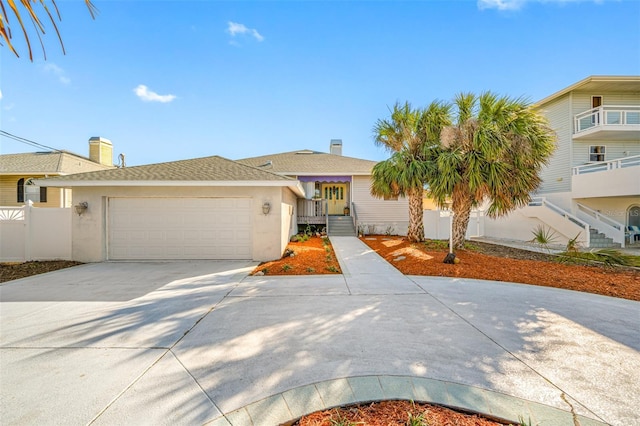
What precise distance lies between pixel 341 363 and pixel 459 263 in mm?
6446

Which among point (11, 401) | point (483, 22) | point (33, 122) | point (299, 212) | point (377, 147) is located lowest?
point (11, 401)

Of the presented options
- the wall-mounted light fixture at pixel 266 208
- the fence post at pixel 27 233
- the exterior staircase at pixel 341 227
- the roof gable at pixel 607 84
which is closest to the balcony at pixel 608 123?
the roof gable at pixel 607 84

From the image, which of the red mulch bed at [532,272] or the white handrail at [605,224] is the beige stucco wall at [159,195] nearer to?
the red mulch bed at [532,272]

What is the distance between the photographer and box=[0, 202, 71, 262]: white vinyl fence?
9.03 meters

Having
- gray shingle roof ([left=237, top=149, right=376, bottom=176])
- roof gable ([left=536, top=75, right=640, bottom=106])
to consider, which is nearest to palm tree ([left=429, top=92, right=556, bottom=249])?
gray shingle roof ([left=237, top=149, right=376, bottom=176])

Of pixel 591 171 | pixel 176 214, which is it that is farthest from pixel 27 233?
pixel 591 171

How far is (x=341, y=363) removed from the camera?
2938mm

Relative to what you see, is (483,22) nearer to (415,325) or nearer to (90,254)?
(415,325)

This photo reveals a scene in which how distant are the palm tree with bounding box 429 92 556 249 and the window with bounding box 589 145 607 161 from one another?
457 inches

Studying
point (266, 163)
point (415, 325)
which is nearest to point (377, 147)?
point (266, 163)

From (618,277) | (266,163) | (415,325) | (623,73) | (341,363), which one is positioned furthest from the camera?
(266,163)

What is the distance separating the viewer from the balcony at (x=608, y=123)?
49.8 feet

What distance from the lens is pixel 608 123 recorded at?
15.3 meters

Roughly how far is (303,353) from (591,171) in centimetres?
1981
